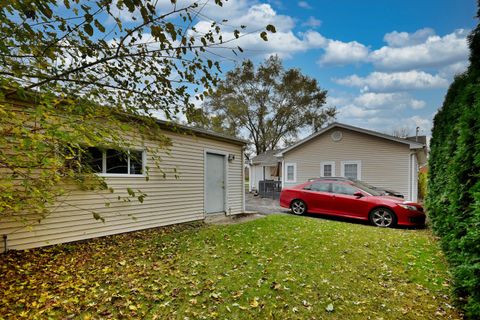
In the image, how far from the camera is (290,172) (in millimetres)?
16016

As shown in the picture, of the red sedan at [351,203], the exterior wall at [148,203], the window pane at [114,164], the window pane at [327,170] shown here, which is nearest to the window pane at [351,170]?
the window pane at [327,170]

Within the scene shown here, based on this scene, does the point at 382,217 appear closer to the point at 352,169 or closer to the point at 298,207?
the point at 298,207

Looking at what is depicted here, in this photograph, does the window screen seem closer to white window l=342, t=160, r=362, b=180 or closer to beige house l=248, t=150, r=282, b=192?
white window l=342, t=160, r=362, b=180

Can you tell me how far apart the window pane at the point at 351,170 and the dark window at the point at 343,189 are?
15.8 ft

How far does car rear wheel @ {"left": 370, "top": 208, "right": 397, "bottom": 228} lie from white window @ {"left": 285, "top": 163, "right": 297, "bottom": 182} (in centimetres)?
737

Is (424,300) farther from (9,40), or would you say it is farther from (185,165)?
(185,165)

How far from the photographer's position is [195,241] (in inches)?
236

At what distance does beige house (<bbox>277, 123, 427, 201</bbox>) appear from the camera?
12.3m

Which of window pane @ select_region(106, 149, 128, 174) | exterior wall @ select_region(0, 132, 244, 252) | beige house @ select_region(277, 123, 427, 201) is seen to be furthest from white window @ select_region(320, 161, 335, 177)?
window pane @ select_region(106, 149, 128, 174)

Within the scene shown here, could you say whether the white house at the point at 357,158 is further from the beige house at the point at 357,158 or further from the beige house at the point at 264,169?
the beige house at the point at 264,169

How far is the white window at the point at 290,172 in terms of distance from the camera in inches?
617

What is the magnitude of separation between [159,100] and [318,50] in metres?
10.8

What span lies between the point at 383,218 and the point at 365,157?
19.2 feet

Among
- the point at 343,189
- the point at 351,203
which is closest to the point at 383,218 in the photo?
the point at 351,203
